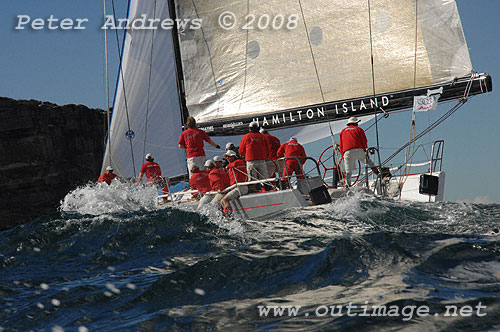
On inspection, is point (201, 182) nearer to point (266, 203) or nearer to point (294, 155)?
point (266, 203)

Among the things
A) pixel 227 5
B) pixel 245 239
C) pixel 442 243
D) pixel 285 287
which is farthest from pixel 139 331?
pixel 227 5

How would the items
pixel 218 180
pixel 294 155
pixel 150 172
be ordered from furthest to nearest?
pixel 150 172 → pixel 294 155 → pixel 218 180

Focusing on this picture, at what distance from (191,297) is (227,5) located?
887cm

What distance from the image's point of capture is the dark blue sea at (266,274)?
10.6 ft

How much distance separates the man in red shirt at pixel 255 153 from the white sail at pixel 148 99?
15.0 ft

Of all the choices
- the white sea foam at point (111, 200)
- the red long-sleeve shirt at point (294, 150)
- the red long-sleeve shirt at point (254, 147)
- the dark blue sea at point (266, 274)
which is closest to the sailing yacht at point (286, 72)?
the red long-sleeve shirt at point (294, 150)

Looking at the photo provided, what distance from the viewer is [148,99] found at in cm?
1252

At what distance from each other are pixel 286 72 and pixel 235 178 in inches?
153

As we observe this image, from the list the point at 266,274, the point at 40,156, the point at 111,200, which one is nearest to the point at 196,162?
the point at 111,200

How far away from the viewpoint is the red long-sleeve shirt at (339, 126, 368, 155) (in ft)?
28.4

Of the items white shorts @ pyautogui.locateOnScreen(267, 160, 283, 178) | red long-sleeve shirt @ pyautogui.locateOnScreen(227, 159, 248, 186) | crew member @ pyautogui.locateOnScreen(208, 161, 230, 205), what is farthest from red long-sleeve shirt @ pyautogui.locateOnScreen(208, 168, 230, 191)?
white shorts @ pyautogui.locateOnScreen(267, 160, 283, 178)

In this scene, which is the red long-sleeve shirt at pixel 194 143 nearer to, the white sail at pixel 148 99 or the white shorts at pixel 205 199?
the white shorts at pixel 205 199

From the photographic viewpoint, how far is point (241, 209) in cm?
784

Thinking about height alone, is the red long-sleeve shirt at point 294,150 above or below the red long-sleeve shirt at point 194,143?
below
